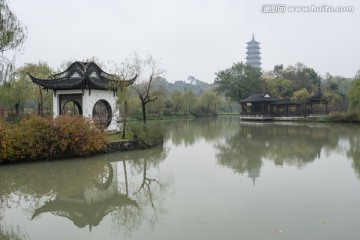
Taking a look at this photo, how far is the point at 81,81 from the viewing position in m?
14.8

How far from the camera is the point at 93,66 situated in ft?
53.2

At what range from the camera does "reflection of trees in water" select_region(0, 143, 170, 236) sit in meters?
5.81

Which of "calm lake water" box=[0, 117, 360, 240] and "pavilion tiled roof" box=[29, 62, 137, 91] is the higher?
"pavilion tiled roof" box=[29, 62, 137, 91]

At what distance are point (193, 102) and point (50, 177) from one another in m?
41.7

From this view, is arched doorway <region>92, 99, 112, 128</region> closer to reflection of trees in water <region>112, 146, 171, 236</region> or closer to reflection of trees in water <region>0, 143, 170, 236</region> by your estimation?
reflection of trees in water <region>112, 146, 171, 236</region>

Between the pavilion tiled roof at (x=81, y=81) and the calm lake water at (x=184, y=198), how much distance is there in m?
5.04

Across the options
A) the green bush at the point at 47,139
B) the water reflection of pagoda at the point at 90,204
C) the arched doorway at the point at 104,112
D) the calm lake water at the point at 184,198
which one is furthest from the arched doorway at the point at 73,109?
the water reflection of pagoda at the point at 90,204

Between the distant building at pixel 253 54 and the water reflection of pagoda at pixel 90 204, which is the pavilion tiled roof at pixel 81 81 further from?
the distant building at pixel 253 54

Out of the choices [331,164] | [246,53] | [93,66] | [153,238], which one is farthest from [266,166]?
[246,53]

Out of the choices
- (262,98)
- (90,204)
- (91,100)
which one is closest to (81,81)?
(91,100)

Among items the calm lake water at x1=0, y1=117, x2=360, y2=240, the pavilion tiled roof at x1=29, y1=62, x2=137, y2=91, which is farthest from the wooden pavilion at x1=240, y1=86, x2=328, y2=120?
the calm lake water at x1=0, y1=117, x2=360, y2=240

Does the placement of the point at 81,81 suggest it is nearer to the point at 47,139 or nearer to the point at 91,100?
the point at 91,100

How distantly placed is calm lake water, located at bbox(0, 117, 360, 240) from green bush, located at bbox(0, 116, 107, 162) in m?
0.61

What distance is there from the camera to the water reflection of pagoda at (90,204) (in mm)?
5711
